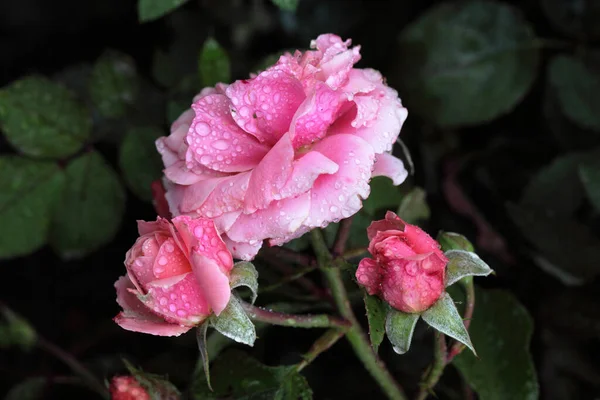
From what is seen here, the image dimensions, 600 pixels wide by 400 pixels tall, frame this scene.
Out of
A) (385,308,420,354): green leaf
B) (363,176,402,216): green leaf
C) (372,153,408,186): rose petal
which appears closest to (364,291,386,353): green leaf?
(385,308,420,354): green leaf

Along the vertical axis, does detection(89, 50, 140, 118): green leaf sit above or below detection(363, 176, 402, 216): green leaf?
above

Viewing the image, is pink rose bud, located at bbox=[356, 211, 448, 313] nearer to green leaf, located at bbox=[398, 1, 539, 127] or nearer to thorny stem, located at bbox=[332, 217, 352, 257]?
thorny stem, located at bbox=[332, 217, 352, 257]

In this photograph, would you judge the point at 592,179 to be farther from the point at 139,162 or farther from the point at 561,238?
the point at 139,162

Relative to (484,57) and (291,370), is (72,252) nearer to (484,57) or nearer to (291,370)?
(291,370)

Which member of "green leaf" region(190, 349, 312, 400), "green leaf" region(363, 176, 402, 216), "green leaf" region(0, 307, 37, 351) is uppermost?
"green leaf" region(363, 176, 402, 216)

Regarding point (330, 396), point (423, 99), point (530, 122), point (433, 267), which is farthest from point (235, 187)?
point (530, 122)

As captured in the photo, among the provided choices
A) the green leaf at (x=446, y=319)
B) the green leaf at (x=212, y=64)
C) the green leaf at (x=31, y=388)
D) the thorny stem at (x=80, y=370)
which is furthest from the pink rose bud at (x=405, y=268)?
the green leaf at (x=31, y=388)
